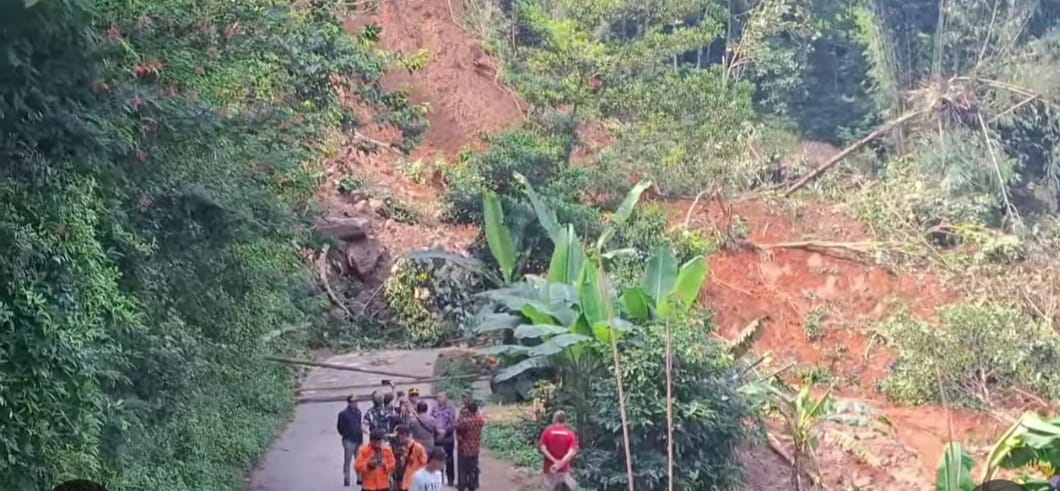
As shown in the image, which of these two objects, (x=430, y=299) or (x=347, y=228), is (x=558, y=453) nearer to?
(x=430, y=299)

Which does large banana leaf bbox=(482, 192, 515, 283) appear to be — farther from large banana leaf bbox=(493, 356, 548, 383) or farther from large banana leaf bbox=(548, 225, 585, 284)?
Answer: large banana leaf bbox=(493, 356, 548, 383)

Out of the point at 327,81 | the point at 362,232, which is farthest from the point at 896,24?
the point at 327,81

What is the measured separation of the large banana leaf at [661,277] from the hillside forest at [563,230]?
0.06m

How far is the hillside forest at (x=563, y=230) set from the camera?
233 inches

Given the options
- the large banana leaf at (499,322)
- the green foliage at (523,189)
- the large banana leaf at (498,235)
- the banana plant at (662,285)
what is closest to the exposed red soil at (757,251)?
the green foliage at (523,189)

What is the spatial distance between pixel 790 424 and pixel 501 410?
3.37 m

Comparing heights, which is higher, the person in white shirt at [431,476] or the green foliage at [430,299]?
the person in white shirt at [431,476]

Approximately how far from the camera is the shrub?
10445mm

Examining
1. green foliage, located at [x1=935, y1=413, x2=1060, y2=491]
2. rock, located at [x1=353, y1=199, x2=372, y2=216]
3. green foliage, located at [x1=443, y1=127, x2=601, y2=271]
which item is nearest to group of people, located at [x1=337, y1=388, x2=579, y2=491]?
green foliage, located at [x1=935, y1=413, x2=1060, y2=491]

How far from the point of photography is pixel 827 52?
30.6 m

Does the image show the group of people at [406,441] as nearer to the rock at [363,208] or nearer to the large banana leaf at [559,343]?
the large banana leaf at [559,343]

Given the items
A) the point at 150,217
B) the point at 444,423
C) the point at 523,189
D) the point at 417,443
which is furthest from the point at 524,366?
the point at 523,189

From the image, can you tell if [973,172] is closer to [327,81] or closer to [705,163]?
[705,163]

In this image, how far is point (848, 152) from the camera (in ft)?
86.7
